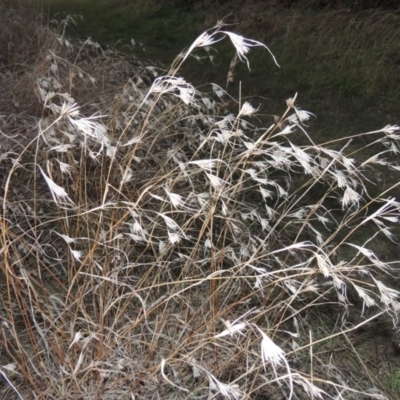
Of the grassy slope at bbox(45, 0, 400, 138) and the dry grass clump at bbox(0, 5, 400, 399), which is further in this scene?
the grassy slope at bbox(45, 0, 400, 138)

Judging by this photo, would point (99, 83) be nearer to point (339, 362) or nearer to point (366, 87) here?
point (366, 87)

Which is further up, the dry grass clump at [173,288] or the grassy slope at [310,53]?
the dry grass clump at [173,288]

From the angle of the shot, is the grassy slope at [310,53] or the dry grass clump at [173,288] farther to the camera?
the grassy slope at [310,53]

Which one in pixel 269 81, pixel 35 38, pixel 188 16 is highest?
pixel 35 38

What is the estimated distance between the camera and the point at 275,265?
3.11 metres

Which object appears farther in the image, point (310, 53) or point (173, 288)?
point (310, 53)

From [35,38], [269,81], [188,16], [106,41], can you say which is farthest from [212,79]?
[188,16]

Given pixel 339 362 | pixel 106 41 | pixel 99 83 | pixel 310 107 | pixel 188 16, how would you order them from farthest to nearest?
pixel 188 16
pixel 106 41
pixel 310 107
pixel 99 83
pixel 339 362

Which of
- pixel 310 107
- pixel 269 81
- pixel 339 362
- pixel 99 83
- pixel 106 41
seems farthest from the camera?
pixel 106 41

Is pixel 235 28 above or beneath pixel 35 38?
beneath

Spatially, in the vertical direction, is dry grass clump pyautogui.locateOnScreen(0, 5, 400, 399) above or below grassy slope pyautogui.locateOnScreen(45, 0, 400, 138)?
above

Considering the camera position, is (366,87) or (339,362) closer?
(339,362)

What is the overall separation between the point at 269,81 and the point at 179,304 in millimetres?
3481

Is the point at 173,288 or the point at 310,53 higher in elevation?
the point at 173,288
